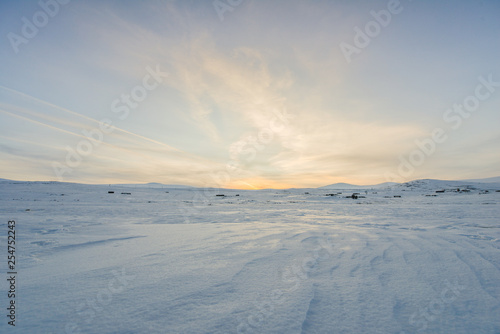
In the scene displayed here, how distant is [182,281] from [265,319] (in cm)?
97

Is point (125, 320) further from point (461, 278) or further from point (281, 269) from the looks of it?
point (461, 278)

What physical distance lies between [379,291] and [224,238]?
9.13 feet

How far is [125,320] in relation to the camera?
1.53m

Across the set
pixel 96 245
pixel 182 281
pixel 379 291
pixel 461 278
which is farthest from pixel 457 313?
pixel 96 245

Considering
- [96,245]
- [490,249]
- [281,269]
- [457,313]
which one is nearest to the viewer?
[457,313]

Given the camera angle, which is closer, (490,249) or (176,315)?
(176,315)

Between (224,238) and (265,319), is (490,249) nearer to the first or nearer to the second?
(265,319)

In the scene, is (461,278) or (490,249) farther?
(490,249)

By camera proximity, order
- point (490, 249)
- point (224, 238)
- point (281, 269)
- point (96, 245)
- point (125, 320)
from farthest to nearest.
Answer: point (224, 238), point (96, 245), point (490, 249), point (281, 269), point (125, 320)

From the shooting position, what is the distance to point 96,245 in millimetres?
3869

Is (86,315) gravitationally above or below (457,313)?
above

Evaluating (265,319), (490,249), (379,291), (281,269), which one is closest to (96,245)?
(281,269)

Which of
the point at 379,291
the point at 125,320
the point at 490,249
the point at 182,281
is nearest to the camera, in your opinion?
the point at 125,320

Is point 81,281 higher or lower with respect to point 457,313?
higher
